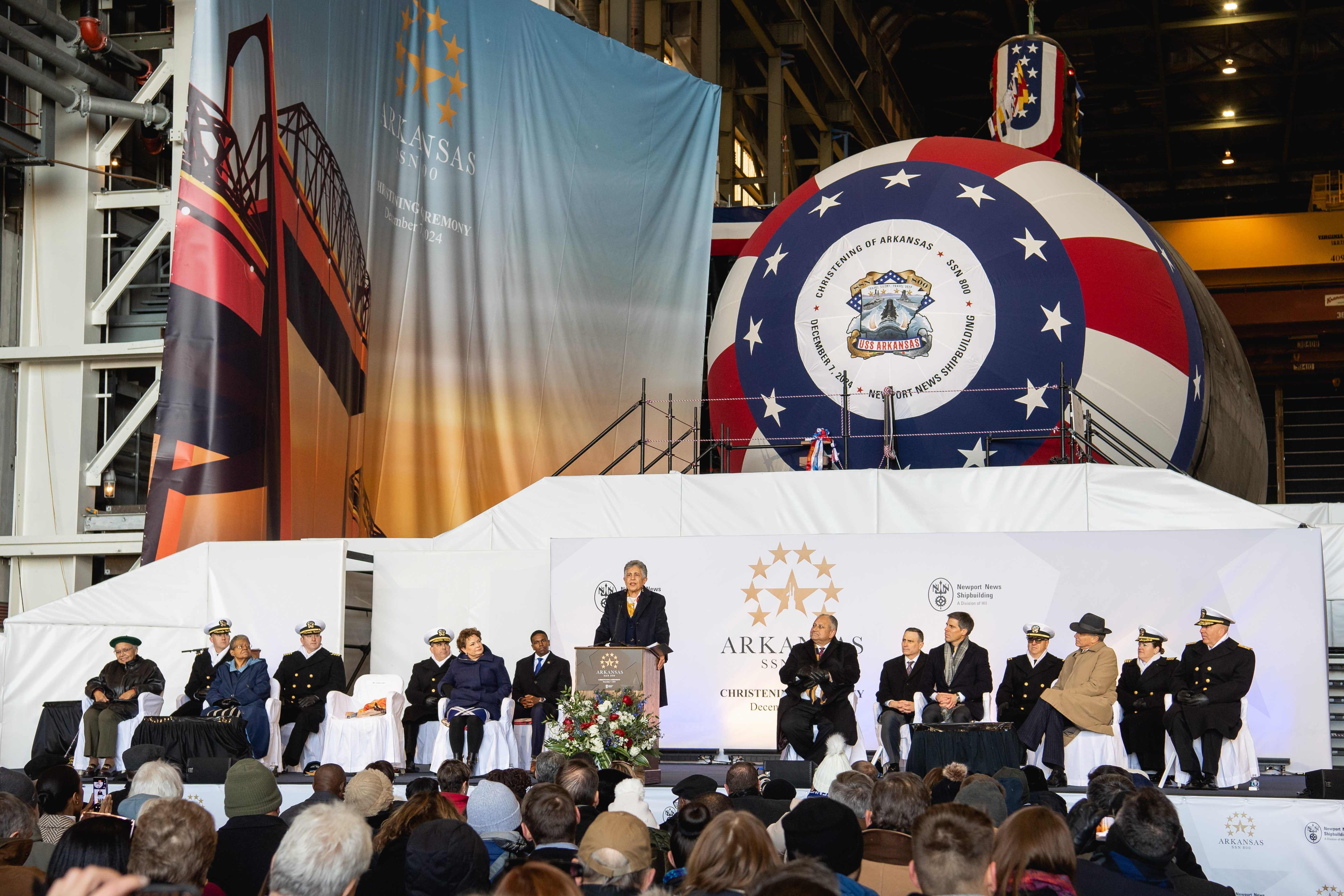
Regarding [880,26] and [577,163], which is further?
[880,26]

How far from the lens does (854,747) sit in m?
10.2

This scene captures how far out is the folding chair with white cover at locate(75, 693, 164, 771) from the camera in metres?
10.9

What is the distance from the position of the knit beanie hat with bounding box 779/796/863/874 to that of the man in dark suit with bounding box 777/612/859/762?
5.81 metres

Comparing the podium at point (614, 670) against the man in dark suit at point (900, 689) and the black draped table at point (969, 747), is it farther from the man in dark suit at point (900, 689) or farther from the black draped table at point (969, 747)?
the black draped table at point (969, 747)

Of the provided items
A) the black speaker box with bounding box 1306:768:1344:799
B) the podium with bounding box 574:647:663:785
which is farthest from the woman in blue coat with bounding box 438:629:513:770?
the black speaker box with bounding box 1306:768:1344:799

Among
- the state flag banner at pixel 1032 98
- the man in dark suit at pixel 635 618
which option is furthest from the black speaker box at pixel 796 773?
the state flag banner at pixel 1032 98

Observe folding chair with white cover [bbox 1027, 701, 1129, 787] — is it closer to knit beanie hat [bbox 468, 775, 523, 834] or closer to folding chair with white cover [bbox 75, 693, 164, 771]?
knit beanie hat [bbox 468, 775, 523, 834]

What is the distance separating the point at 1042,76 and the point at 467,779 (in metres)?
12.7

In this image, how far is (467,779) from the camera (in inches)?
249

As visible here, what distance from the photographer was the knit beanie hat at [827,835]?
159 inches

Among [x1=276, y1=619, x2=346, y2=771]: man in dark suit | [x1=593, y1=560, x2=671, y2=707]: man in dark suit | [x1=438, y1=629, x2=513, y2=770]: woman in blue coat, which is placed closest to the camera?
[x1=438, y1=629, x2=513, y2=770]: woman in blue coat

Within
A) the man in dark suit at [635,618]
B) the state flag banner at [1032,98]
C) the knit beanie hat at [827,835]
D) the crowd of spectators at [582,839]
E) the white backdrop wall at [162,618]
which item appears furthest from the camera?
the state flag banner at [1032,98]

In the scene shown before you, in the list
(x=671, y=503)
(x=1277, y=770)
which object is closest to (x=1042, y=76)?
(x=671, y=503)

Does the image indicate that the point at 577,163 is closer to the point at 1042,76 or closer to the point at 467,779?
the point at 1042,76
